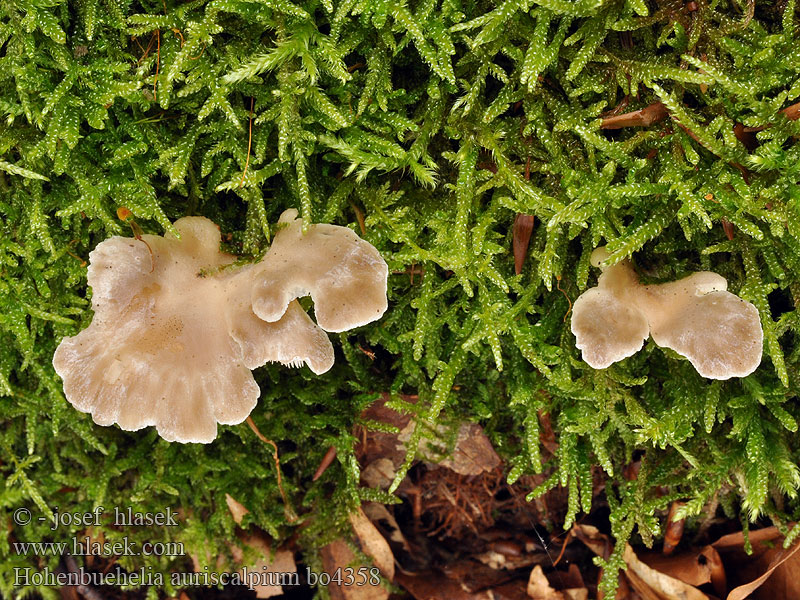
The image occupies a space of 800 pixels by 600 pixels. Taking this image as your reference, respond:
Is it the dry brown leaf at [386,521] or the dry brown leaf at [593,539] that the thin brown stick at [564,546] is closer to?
the dry brown leaf at [593,539]

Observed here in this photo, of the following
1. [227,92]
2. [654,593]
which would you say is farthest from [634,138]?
[654,593]

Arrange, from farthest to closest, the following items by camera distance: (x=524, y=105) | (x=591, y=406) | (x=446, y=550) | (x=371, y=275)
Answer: (x=446, y=550) → (x=591, y=406) → (x=524, y=105) → (x=371, y=275)

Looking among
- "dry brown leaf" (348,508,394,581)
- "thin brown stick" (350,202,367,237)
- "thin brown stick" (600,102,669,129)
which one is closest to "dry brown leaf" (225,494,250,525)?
"dry brown leaf" (348,508,394,581)

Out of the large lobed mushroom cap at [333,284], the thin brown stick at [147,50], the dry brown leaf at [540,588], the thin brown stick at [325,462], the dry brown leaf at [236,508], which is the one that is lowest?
the dry brown leaf at [540,588]

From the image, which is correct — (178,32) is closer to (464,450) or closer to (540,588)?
(464,450)

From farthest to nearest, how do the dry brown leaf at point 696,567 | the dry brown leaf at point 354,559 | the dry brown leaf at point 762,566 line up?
1. the dry brown leaf at point 354,559
2. the dry brown leaf at point 696,567
3. the dry brown leaf at point 762,566

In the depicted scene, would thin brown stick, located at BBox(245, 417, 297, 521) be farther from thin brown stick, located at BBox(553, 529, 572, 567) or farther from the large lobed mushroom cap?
thin brown stick, located at BBox(553, 529, 572, 567)

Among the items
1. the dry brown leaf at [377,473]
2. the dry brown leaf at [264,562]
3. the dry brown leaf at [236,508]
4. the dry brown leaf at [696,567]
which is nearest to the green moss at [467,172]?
the dry brown leaf at [696,567]

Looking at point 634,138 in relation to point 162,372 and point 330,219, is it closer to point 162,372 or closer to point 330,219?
point 330,219
